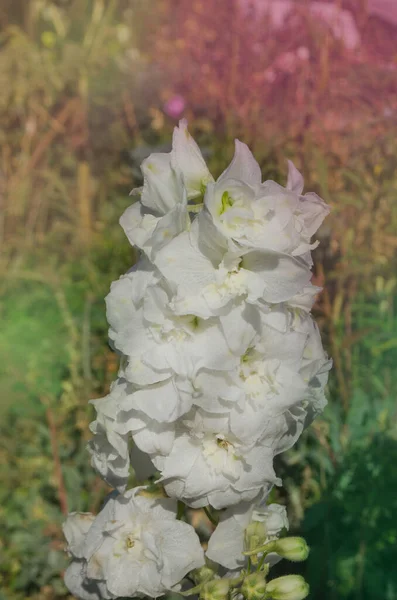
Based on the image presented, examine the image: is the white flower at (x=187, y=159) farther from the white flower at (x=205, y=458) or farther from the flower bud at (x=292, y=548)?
the flower bud at (x=292, y=548)

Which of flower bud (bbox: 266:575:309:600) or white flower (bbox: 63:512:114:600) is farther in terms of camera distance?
white flower (bbox: 63:512:114:600)

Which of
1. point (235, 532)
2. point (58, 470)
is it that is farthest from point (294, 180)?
point (58, 470)

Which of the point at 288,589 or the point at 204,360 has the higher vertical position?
the point at 204,360

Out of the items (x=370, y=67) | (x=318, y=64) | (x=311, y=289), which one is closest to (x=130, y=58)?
(x=318, y=64)

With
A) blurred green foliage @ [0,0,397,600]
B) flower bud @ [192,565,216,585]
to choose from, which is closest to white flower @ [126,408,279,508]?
flower bud @ [192,565,216,585]

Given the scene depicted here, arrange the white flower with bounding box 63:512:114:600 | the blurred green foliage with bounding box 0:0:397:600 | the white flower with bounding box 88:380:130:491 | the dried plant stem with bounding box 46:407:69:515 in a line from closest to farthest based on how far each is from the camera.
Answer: the white flower with bounding box 88:380:130:491 → the white flower with bounding box 63:512:114:600 → the blurred green foliage with bounding box 0:0:397:600 → the dried plant stem with bounding box 46:407:69:515

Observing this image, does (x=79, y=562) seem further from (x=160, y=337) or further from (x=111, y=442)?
Result: (x=160, y=337)

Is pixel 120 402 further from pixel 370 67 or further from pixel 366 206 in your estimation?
pixel 370 67

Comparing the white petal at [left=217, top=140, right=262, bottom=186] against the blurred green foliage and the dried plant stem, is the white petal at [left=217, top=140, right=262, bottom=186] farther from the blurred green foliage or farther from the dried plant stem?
the dried plant stem
